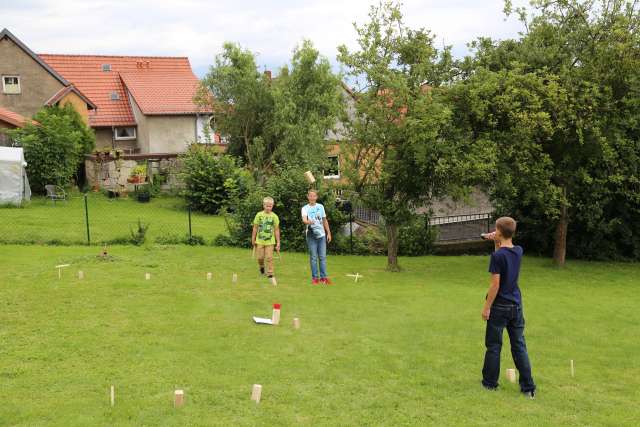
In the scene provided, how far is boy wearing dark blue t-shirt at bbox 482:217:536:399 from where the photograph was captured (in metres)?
7.32

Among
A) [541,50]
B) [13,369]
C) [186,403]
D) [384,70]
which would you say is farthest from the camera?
[541,50]

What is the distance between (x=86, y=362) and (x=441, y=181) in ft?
32.5

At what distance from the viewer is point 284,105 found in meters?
31.6

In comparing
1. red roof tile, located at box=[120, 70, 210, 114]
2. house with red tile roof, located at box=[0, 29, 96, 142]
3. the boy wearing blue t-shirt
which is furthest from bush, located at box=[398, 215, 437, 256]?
house with red tile roof, located at box=[0, 29, 96, 142]

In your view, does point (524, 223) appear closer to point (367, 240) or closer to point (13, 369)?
point (367, 240)

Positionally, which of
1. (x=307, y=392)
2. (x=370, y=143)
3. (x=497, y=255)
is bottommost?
(x=307, y=392)

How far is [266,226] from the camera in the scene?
→ 1389 cm

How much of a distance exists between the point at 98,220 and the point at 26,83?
17.0m

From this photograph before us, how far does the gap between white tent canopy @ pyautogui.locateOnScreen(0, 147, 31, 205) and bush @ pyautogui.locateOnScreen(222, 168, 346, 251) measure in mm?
10386

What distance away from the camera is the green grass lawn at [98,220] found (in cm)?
1956

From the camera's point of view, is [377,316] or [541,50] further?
[541,50]

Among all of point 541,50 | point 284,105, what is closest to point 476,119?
point 541,50

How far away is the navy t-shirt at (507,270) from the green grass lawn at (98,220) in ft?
45.4

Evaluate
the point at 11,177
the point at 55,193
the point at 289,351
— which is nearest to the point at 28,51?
the point at 55,193
